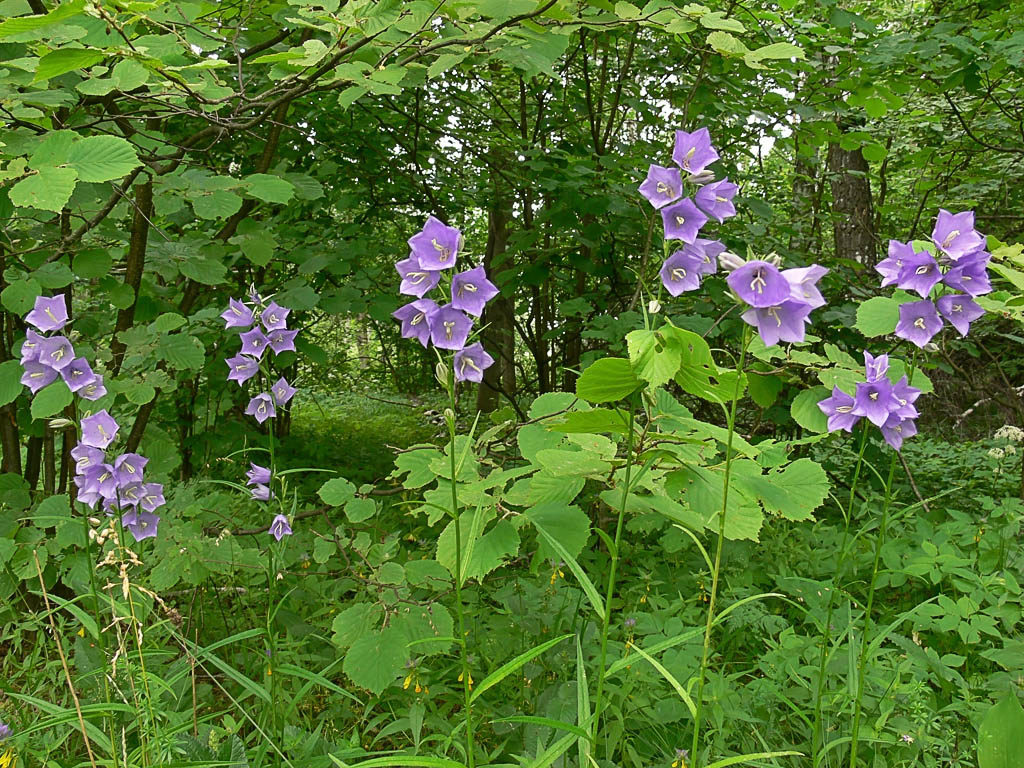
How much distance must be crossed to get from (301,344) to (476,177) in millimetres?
1861

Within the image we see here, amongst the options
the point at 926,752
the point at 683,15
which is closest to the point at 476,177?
the point at 683,15

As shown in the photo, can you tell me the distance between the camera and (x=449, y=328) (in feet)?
3.88

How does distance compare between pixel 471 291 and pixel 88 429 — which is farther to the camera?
pixel 88 429

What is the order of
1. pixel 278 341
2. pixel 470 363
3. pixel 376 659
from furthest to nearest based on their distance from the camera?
pixel 278 341
pixel 376 659
pixel 470 363

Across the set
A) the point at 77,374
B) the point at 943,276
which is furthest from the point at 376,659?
the point at 943,276

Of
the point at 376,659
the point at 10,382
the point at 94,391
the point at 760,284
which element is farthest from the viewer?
the point at 10,382

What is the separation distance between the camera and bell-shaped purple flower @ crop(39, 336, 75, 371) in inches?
72.7

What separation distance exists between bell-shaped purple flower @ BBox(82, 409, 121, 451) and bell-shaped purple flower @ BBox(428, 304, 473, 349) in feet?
3.45

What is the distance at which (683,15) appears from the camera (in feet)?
5.99

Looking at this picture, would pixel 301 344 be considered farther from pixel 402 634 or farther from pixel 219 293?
pixel 402 634

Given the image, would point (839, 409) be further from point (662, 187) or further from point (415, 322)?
point (415, 322)

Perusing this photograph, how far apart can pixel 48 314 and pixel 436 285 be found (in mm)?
1373

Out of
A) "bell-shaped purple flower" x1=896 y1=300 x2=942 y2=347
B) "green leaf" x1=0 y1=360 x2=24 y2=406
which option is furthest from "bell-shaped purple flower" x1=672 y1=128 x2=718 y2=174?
"green leaf" x1=0 y1=360 x2=24 y2=406

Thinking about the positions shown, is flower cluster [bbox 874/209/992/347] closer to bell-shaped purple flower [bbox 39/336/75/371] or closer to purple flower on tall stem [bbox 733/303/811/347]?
purple flower on tall stem [bbox 733/303/811/347]
